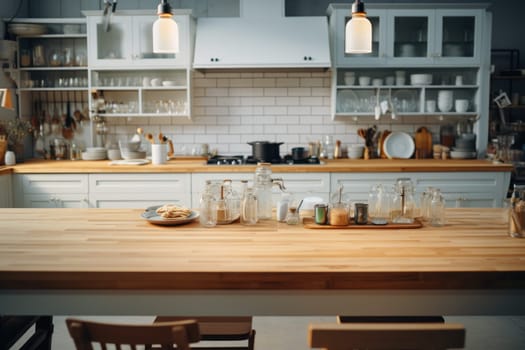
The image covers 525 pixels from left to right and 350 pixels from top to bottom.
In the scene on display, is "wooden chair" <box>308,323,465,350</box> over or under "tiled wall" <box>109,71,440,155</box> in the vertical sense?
under

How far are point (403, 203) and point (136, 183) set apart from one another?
9.96 ft

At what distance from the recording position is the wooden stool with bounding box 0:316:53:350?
97.9 inches

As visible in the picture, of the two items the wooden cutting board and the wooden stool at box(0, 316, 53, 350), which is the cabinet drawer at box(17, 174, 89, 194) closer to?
the wooden stool at box(0, 316, 53, 350)

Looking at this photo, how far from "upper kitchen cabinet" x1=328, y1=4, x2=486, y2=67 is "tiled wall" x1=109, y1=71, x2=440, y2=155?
600 millimetres

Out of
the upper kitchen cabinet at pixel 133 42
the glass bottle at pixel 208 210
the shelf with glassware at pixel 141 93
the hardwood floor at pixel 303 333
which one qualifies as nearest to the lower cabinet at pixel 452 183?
the hardwood floor at pixel 303 333

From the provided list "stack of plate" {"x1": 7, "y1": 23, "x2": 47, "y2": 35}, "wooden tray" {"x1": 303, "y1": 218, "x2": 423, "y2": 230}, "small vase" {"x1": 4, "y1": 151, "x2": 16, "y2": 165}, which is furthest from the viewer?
"stack of plate" {"x1": 7, "y1": 23, "x2": 47, "y2": 35}

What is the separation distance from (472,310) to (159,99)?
4.48 metres

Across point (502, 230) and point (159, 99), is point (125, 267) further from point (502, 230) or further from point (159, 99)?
point (159, 99)

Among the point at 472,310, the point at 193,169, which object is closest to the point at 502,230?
the point at 472,310

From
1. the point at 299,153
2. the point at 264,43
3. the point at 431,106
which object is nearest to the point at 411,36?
the point at 431,106

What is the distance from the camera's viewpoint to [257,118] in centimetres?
596

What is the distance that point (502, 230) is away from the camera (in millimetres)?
2686

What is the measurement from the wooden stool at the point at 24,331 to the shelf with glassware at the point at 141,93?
119 inches

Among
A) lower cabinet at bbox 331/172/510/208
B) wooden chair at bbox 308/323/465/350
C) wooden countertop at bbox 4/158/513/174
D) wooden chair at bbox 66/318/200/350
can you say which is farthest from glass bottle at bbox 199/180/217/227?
lower cabinet at bbox 331/172/510/208
